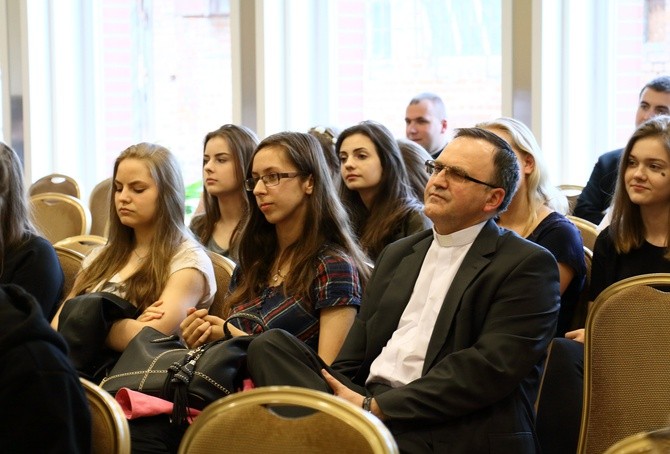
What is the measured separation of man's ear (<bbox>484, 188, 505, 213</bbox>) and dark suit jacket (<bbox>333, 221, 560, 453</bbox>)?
7 cm

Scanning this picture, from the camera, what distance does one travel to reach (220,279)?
364 cm

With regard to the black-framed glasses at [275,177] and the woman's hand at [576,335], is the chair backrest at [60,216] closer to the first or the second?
the black-framed glasses at [275,177]

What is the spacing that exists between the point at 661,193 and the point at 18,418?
2269mm

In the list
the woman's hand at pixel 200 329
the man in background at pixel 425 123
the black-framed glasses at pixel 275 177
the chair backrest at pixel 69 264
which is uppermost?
the man in background at pixel 425 123

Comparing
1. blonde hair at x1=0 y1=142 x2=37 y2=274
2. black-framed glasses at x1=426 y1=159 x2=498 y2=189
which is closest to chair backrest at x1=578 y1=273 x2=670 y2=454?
black-framed glasses at x1=426 y1=159 x2=498 y2=189

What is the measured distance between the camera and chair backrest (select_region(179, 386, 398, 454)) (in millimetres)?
1890

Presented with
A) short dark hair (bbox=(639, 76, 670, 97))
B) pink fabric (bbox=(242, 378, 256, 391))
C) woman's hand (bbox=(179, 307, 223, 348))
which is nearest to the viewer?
pink fabric (bbox=(242, 378, 256, 391))

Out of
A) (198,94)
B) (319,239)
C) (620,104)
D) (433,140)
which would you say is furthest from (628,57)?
(319,239)

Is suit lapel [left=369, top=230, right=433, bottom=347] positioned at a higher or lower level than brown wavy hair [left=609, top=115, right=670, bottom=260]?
lower

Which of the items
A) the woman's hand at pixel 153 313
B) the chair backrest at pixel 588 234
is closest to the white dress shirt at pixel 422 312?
the woman's hand at pixel 153 313

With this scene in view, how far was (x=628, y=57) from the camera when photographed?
6113 mm

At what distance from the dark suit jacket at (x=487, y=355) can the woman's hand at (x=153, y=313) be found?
88 cm

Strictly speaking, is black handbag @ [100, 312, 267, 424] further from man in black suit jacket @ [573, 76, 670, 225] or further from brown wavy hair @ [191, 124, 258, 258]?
man in black suit jacket @ [573, 76, 670, 225]

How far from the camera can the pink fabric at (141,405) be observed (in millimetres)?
2719
